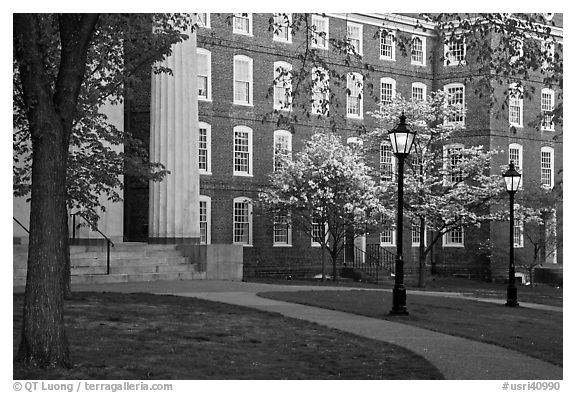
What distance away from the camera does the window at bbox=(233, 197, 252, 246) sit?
38781 mm

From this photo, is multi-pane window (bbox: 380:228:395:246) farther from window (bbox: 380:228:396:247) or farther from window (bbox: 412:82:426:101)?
window (bbox: 412:82:426:101)

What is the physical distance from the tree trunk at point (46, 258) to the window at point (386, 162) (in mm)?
27339

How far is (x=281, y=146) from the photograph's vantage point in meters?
40.4

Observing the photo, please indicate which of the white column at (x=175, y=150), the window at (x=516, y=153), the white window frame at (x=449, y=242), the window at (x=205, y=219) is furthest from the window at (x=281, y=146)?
the white column at (x=175, y=150)

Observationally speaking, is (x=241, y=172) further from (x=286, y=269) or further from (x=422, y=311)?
(x=422, y=311)

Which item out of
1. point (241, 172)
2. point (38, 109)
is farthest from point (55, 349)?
point (241, 172)

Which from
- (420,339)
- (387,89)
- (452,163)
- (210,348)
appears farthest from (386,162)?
(210,348)

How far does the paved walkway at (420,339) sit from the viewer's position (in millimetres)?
11977

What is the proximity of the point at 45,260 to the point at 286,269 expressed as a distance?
95.9ft

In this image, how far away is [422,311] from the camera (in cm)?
1947

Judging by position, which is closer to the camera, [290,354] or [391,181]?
[290,354]

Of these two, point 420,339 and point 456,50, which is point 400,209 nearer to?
point 420,339

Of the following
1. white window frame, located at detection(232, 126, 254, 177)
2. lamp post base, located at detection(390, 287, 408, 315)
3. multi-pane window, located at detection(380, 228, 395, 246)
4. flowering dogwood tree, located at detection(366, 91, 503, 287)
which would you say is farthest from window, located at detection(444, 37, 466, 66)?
multi-pane window, located at detection(380, 228, 395, 246)

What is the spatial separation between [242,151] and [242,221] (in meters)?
2.78
